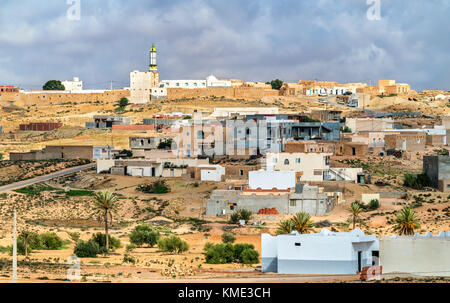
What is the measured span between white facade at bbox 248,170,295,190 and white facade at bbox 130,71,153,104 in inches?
2068

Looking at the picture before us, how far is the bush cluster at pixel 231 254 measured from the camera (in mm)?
26188

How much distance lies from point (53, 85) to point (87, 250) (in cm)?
8132

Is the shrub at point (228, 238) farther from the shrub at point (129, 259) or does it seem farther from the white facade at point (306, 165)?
the white facade at point (306, 165)

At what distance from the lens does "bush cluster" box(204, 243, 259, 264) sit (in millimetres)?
26188

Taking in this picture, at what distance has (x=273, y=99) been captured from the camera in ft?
293

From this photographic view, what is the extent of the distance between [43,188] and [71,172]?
4.88m

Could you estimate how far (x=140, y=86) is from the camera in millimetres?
89312

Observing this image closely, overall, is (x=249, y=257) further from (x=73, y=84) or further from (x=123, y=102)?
(x=73, y=84)

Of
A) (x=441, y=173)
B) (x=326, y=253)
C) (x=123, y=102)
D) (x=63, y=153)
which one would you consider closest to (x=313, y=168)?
(x=441, y=173)

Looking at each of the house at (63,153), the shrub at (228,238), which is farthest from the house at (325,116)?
the shrub at (228,238)

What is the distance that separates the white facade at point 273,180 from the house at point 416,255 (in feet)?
50.5

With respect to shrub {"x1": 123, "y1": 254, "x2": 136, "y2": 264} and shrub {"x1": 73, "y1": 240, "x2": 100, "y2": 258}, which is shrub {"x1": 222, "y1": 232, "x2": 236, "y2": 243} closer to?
shrub {"x1": 123, "y1": 254, "x2": 136, "y2": 264}
